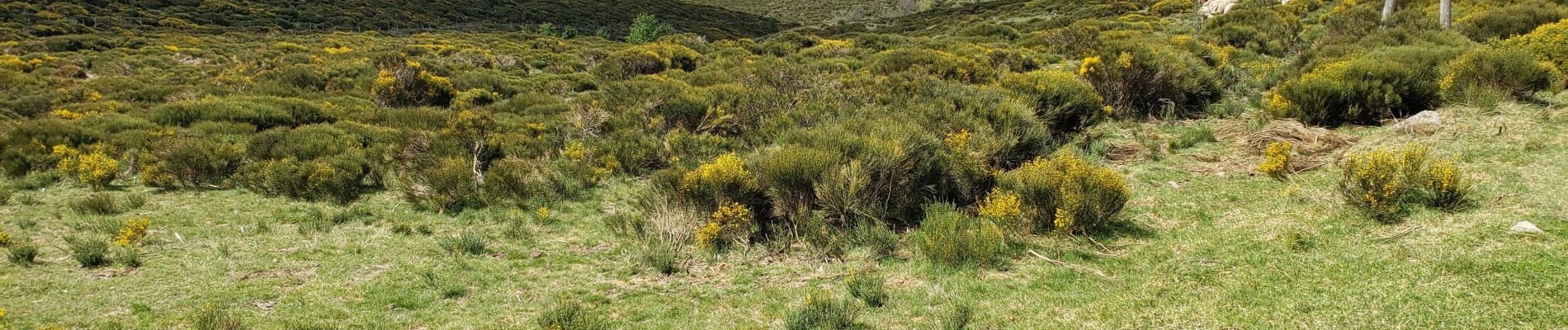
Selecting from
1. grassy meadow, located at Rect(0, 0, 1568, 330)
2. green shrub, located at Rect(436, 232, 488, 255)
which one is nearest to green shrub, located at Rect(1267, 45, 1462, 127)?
grassy meadow, located at Rect(0, 0, 1568, 330)

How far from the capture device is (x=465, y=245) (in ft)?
20.3

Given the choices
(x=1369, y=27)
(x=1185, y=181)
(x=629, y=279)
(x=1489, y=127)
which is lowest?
(x=629, y=279)

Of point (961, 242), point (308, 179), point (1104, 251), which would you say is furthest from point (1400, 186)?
Result: point (308, 179)

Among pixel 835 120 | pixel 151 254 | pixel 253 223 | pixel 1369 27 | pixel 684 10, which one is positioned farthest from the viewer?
pixel 684 10

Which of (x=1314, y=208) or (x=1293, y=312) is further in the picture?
(x=1314, y=208)

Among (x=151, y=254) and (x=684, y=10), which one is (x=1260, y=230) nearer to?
(x=151, y=254)

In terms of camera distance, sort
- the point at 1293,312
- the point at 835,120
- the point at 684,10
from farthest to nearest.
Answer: the point at 684,10
the point at 835,120
the point at 1293,312

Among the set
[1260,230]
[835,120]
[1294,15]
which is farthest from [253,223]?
[1294,15]

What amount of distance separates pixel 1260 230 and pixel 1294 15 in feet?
59.4

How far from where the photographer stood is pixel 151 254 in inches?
237

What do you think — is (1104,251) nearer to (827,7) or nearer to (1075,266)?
(1075,266)

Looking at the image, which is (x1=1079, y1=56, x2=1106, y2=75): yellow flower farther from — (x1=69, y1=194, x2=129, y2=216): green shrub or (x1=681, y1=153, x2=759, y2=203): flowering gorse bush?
(x1=69, y1=194, x2=129, y2=216): green shrub

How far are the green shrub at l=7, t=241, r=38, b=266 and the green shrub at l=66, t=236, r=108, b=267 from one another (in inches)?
9.4

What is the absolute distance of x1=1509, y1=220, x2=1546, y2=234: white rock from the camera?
3732mm
